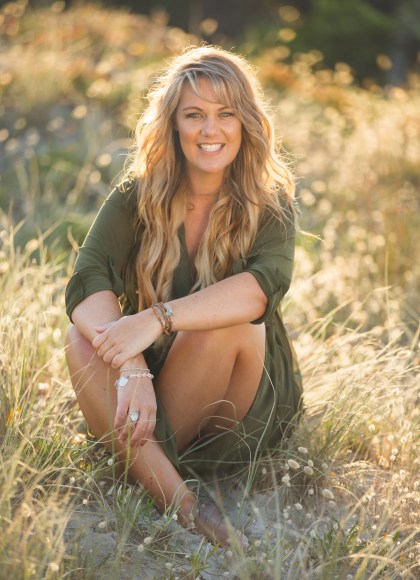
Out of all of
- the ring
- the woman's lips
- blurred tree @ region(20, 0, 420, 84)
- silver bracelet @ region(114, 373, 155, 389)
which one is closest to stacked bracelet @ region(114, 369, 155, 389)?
silver bracelet @ region(114, 373, 155, 389)

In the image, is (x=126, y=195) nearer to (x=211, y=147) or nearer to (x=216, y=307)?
(x=211, y=147)

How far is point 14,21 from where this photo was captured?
920 cm

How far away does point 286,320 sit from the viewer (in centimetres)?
444

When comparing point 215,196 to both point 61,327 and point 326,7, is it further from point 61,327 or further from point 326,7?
point 326,7

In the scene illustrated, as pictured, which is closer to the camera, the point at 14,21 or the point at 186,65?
the point at 186,65

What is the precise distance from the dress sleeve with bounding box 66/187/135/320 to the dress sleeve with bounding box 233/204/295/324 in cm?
44

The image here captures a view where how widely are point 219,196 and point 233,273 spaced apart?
0.34 m

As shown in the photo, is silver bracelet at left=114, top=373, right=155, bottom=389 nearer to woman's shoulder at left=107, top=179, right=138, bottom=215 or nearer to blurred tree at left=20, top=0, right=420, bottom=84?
woman's shoulder at left=107, top=179, right=138, bottom=215

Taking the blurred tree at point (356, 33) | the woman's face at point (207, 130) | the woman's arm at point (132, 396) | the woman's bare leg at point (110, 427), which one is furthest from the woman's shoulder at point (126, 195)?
the blurred tree at point (356, 33)

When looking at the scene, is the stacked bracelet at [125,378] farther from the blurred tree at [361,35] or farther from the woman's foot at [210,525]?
the blurred tree at [361,35]

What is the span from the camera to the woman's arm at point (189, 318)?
8.95 ft

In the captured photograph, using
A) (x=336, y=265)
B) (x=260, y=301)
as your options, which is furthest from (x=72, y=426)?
(x=336, y=265)

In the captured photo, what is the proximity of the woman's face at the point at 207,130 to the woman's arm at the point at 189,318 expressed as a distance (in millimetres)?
491

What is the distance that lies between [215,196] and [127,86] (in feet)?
15.8
